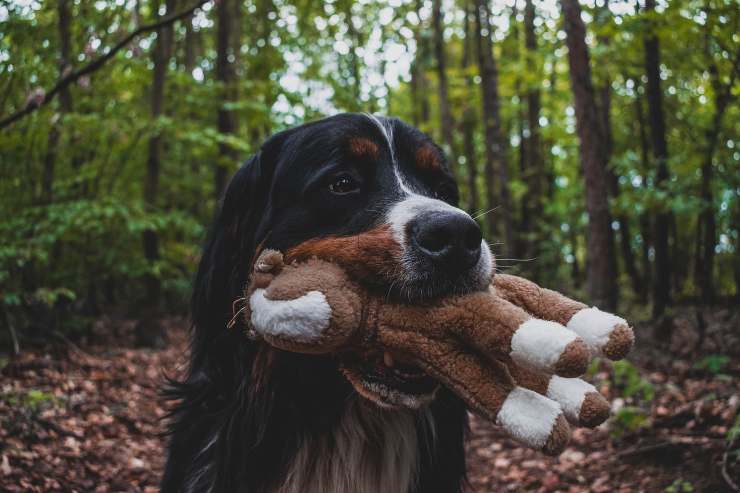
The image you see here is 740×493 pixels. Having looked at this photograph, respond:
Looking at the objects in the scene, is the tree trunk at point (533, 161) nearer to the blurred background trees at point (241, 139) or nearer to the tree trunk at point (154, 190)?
the blurred background trees at point (241, 139)

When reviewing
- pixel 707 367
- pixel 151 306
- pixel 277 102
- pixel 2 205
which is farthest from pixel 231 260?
pixel 277 102

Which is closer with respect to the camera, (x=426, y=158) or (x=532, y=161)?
(x=426, y=158)

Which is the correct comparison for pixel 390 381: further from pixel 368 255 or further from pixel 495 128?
pixel 495 128

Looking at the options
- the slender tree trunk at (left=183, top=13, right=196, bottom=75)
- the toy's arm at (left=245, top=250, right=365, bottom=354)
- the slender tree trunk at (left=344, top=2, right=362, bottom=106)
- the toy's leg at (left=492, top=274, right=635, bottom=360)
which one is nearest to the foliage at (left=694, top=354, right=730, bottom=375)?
the toy's leg at (left=492, top=274, right=635, bottom=360)

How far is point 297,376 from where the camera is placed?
92.0 inches

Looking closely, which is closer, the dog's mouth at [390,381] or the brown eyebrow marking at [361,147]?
the dog's mouth at [390,381]

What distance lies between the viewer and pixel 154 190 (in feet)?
28.8

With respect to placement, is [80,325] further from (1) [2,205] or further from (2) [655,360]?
(2) [655,360]

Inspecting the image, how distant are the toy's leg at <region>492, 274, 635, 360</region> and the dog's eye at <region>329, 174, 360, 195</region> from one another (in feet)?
2.25

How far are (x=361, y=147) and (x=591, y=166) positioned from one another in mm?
5355

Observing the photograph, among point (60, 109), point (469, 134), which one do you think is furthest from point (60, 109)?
point (469, 134)

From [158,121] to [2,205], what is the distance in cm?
211

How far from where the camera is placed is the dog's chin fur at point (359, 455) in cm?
249

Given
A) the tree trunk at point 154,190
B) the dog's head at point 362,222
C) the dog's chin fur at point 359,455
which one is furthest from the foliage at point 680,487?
the tree trunk at point 154,190
